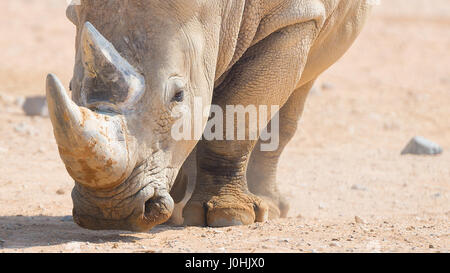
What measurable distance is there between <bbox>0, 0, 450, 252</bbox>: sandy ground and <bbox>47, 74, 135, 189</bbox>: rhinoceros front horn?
39 centimetres

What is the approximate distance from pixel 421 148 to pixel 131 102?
17.0 ft

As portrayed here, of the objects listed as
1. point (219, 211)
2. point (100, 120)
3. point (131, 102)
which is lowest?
point (219, 211)

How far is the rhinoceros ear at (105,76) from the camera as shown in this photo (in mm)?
4406

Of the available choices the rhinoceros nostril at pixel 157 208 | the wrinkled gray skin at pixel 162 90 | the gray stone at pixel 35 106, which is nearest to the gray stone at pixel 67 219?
the wrinkled gray skin at pixel 162 90

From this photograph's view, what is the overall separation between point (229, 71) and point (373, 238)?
142 cm

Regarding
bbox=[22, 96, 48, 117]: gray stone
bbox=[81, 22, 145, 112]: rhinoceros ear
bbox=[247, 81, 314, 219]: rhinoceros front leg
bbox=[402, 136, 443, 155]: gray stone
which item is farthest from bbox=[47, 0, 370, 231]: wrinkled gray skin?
bbox=[22, 96, 48, 117]: gray stone

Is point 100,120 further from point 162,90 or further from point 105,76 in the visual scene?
point 162,90

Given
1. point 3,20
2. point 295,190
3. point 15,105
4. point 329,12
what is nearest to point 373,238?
point 329,12

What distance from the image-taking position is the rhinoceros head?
4.32 m

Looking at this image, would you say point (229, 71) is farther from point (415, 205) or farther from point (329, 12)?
point (415, 205)

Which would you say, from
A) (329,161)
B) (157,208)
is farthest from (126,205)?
(329,161)

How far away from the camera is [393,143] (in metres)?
9.99

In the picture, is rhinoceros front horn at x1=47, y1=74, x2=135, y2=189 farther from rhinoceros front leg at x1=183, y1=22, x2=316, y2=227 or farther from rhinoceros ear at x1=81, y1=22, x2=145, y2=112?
rhinoceros front leg at x1=183, y1=22, x2=316, y2=227

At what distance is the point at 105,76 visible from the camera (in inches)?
174
